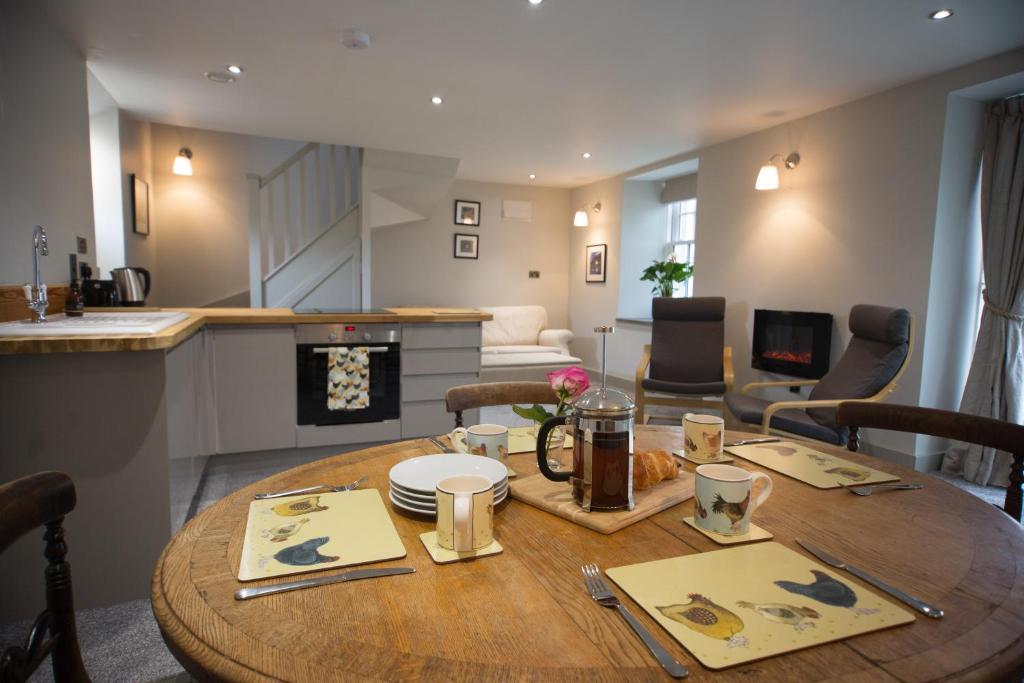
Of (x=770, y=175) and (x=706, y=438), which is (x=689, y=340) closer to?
(x=770, y=175)

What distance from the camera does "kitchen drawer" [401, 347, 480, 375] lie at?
3592 mm

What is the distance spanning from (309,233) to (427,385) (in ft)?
10.6

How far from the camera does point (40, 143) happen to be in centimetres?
278

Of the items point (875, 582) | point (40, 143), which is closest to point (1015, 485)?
point (875, 582)

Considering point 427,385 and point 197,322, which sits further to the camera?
point 427,385

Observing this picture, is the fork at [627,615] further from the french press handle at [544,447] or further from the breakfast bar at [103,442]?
the breakfast bar at [103,442]

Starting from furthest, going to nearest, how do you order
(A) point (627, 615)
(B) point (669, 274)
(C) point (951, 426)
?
1. (B) point (669, 274)
2. (C) point (951, 426)
3. (A) point (627, 615)

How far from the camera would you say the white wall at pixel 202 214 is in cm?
536

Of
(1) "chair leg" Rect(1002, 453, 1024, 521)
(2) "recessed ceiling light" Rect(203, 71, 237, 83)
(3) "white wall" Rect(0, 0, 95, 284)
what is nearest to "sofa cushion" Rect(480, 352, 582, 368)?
(2) "recessed ceiling light" Rect(203, 71, 237, 83)

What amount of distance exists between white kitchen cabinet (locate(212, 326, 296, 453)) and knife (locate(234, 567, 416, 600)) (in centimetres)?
278

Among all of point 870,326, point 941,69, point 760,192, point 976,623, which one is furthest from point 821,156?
point 976,623

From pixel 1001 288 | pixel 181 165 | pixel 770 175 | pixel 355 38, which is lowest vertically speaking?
pixel 1001 288

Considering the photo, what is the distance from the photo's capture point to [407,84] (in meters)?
3.77

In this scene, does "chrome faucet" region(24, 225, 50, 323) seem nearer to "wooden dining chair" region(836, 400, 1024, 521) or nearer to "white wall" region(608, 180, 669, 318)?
"wooden dining chair" region(836, 400, 1024, 521)
